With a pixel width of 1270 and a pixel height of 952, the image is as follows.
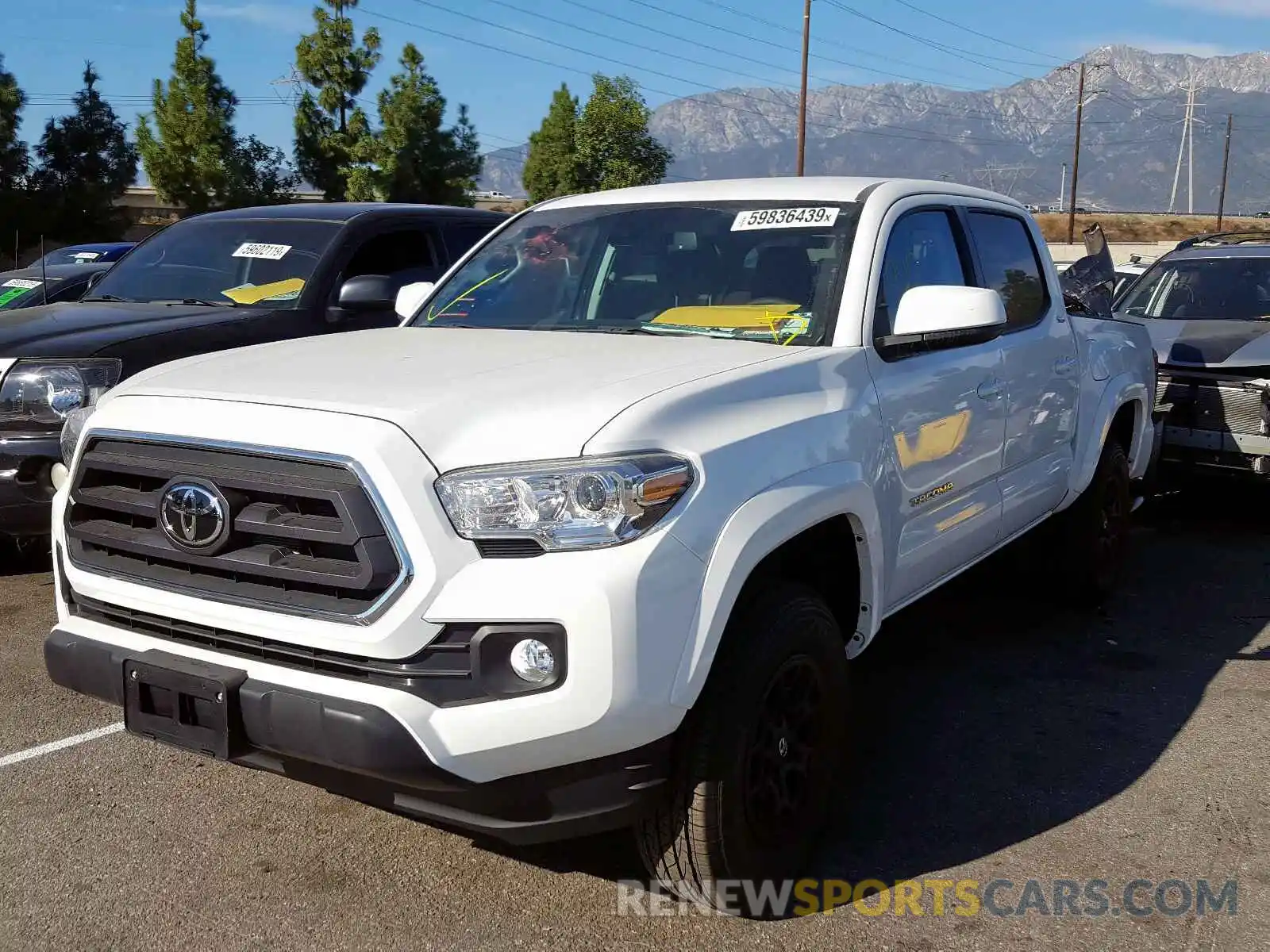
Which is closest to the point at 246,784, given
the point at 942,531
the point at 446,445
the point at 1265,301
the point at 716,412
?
the point at 446,445

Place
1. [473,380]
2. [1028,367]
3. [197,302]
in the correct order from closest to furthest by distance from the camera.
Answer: [473,380] < [1028,367] < [197,302]

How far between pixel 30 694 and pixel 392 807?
8.01ft

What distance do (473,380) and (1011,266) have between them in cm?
271

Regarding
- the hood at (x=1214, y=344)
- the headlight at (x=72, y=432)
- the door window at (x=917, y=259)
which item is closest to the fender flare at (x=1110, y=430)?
the door window at (x=917, y=259)

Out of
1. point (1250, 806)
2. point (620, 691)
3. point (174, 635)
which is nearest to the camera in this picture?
point (620, 691)

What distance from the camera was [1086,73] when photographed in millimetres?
62750

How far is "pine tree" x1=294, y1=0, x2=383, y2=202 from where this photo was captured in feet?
118

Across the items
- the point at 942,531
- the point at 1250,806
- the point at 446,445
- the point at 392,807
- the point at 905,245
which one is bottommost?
the point at 1250,806

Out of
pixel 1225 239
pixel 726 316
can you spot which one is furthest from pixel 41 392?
pixel 1225 239

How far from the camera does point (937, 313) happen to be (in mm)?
3371

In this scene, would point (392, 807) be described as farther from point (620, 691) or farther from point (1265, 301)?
point (1265, 301)

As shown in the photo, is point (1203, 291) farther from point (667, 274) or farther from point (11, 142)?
point (11, 142)

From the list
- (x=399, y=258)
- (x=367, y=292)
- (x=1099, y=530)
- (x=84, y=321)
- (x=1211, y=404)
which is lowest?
(x=1099, y=530)

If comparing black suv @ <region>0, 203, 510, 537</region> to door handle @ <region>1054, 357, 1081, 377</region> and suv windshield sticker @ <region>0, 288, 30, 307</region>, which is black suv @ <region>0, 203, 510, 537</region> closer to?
suv windshield sticker @ <region>0, 288, 30, 307</region>
